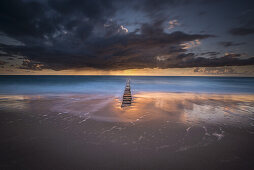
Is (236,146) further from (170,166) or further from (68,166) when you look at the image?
(68,166)

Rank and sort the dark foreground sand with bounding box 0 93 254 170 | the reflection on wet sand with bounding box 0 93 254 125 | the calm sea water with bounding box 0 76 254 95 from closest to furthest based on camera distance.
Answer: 1. the dark foreground sand with bounding box 0 93 254 170
2. the reflection on wet sand with bounding box 0 93 254 125
3. the calm sea water with bounding box 0 76 254 95

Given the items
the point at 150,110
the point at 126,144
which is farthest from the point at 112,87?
the point at 126,144

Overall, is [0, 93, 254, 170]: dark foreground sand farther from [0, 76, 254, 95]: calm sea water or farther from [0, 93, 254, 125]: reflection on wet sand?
[0, 76, 254, 95]: calm sea water

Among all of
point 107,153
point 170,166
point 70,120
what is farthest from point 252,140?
point 70,120

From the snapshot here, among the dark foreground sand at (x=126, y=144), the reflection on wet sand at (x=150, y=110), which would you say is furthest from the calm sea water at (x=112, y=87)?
the dark foreground sand at (x=126, y=144)

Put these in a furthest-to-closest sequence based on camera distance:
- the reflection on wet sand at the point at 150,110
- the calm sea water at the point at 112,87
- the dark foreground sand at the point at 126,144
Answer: the calm sea water at the point at 112,87
the reflection on wet sand at the point at 150,110
the dark foreground sand at the point at 126,144

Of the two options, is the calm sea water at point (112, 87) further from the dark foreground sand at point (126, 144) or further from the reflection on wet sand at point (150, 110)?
the dark foreground sand at point (126, 144)

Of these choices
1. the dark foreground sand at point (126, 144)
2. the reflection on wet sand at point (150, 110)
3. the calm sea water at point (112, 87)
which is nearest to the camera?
the dark foreground sand at point (126, 144)

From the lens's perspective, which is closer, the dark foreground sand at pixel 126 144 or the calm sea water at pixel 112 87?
the dark foreground sand at pixel 126 144

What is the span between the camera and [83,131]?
6.94 meters

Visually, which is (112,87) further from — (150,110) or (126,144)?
(126,144)

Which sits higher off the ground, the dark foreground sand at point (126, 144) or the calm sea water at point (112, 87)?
the dark foreground sand at point (126, 144)

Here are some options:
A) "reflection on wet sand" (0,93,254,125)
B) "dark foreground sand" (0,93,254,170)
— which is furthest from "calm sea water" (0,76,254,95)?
"dark foreground sand" (0,93,254,170)

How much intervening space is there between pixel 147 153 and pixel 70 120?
5718 millimetres
